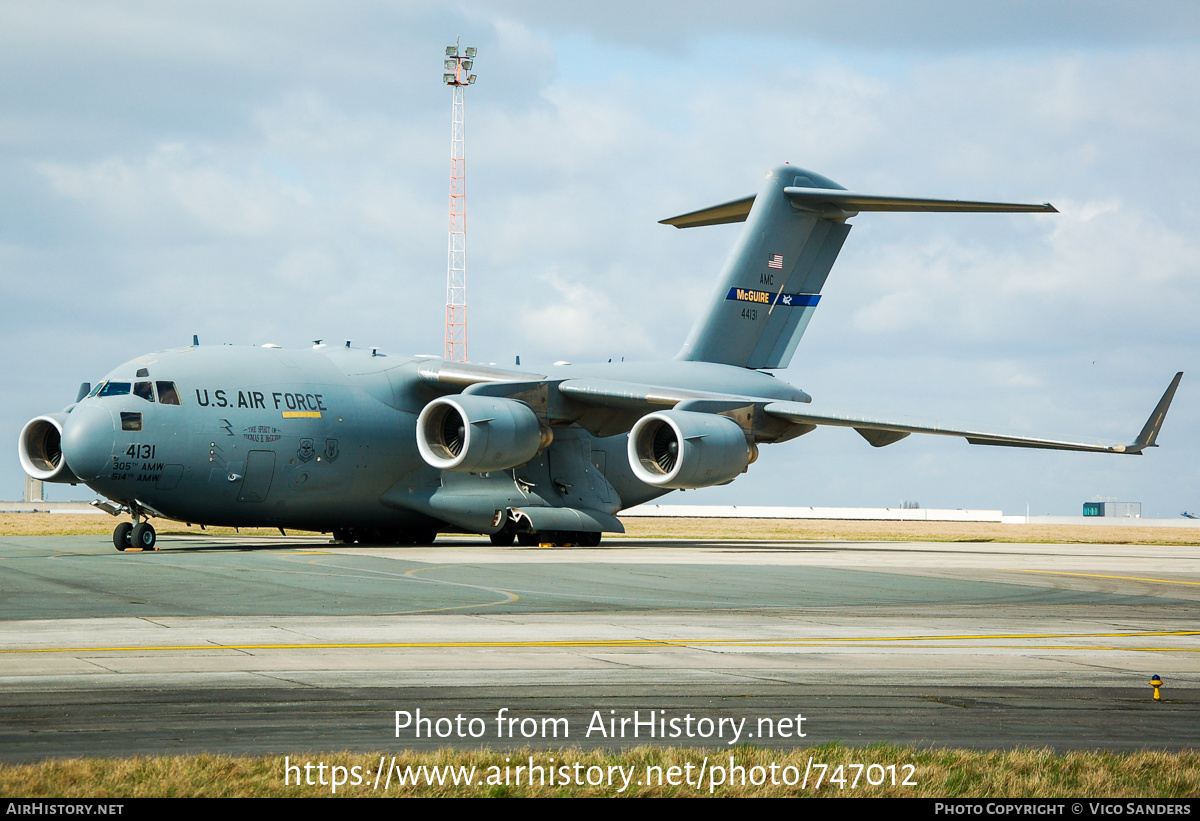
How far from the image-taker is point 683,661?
10281 mm

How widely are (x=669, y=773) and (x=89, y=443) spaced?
64.6ft

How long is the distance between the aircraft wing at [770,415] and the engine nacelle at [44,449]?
10610 millimetres

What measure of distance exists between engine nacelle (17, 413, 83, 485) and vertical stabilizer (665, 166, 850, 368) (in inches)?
589

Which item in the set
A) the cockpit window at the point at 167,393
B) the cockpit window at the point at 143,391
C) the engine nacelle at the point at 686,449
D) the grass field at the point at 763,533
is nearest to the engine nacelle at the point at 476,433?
the engine nacelle at the point at 686,449

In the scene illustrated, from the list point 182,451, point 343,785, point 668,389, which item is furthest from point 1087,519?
point 343,785

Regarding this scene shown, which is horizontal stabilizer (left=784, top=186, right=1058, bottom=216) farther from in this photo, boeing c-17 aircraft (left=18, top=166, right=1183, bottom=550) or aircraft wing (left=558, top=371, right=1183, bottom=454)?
aircraft wing (left=558, top=371, right=1183, bottom=454)

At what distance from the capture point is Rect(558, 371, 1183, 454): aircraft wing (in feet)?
88.6

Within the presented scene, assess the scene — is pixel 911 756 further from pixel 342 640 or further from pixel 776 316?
pixel 776 316

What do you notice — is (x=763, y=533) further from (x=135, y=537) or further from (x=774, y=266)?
(x=135, y=537)

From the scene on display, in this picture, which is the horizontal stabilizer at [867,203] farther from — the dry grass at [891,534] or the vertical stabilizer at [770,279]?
the dry grass at [891,534]

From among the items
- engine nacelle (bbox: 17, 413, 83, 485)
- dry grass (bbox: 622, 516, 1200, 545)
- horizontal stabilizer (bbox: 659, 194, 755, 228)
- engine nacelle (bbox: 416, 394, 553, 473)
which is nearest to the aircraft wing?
engine nacelle (bbox: 416, 394, 553, 473)

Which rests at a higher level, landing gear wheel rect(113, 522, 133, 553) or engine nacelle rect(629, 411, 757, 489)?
engine nacelle rect(629, 411, 757, 489)

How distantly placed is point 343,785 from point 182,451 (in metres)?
19.6

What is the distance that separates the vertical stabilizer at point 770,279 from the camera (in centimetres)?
3238
